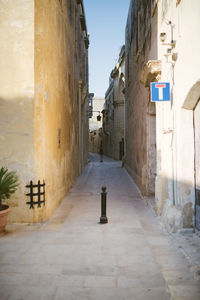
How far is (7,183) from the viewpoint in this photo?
17.7 feet

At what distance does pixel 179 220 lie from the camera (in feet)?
16.0

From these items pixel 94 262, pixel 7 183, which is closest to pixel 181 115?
pixel 94 262

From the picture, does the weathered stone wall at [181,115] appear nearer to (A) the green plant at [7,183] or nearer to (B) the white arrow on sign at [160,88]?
(B) the white arrow on sign at [160,88]

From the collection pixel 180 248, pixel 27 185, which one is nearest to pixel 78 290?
pixel 180 248

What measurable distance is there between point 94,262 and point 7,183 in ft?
8.55

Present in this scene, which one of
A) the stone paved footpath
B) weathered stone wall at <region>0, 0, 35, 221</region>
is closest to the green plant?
weathered stone wall at <region>0, 0, 35, 221</region>

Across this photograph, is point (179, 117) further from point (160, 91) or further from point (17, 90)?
point (17, 90)

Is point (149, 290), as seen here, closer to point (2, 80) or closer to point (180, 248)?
point (180, 248)

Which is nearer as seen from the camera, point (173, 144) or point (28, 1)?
point (173, 144)

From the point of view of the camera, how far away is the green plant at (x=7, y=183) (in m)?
5.34

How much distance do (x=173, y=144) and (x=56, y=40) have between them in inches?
188

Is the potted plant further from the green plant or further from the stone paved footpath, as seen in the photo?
the stone paved footpath

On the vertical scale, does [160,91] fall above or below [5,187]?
above

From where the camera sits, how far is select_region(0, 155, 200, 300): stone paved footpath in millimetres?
3051
